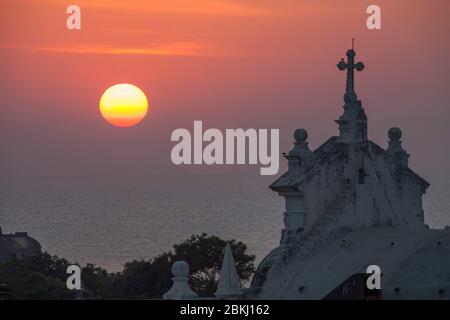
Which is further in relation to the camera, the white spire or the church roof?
the church roof

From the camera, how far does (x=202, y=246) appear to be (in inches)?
5084

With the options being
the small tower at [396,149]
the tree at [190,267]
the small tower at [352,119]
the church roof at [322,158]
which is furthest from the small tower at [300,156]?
the tree at [190,267]

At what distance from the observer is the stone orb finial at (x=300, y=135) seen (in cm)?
8862

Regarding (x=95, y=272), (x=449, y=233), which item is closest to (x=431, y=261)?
(x=449, y=233)

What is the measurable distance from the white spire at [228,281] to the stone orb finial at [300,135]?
6.08m

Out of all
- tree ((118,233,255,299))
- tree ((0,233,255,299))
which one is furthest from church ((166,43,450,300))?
tree ((118,233,255,299))

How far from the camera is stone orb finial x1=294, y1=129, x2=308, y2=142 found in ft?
291

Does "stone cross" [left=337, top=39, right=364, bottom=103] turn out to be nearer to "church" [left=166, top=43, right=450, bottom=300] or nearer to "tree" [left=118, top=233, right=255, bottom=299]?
"church" [left=166, top=43, right=450, bottom=300]

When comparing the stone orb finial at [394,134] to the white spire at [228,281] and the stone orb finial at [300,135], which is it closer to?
the stone orb finial at [300,135]

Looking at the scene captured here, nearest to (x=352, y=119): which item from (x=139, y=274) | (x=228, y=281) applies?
(x=228, y=281)

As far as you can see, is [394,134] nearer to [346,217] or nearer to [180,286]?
[346,217]

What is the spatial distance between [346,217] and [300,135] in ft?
13.2

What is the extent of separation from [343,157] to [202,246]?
1569 inches

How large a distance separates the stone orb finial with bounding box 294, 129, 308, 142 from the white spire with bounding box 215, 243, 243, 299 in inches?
239
